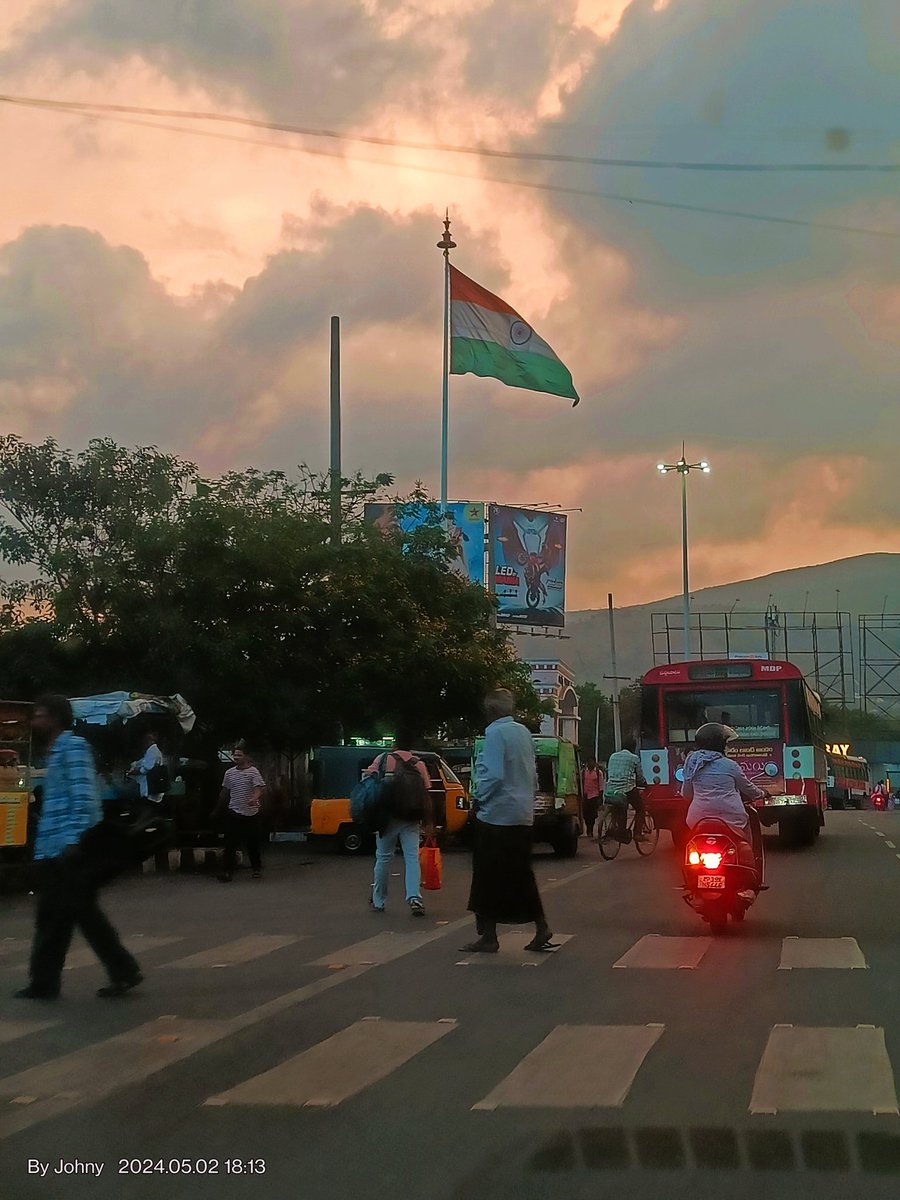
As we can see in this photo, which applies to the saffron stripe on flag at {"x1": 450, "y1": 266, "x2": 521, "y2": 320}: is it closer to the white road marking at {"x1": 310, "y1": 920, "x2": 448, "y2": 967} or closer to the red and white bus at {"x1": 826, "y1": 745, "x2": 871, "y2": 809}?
the white road marking at {"x1": 310, "y1": 920, "x2": 448, "y2": 967}

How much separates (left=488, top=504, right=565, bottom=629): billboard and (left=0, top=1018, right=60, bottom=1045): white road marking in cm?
5447

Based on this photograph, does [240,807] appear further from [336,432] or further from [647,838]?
[336,432]

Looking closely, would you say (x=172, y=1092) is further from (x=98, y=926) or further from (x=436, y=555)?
(x=436, y=555)

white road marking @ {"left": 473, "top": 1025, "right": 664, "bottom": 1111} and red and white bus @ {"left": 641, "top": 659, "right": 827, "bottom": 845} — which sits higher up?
red and white bus @ {"left": 641, "top": 659, "right": 827, "bottom": 845}

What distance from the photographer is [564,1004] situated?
29.1 ft

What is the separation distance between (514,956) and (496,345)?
26.2m

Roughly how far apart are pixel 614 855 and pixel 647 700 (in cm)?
376

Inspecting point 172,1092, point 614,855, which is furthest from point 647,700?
point 172,1092

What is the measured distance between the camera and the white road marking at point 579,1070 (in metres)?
6.38

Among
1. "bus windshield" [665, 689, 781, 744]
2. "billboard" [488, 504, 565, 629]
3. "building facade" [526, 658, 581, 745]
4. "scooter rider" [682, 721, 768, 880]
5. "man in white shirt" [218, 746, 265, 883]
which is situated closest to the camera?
"scooter rider" [682, 721, 768, 880]

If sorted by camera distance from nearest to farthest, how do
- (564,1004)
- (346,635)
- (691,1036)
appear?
1. (691,1036)
2. (564,1004)
3. (346,635)

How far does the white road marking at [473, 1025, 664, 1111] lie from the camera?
6379mm

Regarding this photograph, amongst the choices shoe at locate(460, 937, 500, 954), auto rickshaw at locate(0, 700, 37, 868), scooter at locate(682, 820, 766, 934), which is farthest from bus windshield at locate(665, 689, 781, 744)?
shoe at locate(460, 937, 500, 954)

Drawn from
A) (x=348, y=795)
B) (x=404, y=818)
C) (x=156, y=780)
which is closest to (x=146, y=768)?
(x=156, y=780)
